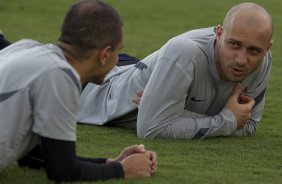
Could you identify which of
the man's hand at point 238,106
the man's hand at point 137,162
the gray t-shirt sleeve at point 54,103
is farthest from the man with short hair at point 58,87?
the man's hand at point 238,106

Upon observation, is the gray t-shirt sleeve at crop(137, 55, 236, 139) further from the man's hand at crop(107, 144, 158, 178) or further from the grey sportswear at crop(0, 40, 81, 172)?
the grey sportswear at crop(0, 40, 81, 172)

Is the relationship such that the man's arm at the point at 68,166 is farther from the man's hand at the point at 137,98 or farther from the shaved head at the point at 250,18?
the man's hand at the point at 137,98

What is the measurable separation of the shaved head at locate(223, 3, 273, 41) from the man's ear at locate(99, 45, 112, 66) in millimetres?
1680

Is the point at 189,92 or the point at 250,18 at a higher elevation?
the point at 250,18

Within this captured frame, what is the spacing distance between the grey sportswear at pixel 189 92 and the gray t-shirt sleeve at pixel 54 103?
6.27ft

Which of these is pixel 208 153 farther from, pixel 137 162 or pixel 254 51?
pixel 137 162

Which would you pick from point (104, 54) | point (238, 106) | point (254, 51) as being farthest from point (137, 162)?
point (238, 106)

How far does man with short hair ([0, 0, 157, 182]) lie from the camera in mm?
5078

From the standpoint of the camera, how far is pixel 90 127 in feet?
25.3

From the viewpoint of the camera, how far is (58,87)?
16.6 ft

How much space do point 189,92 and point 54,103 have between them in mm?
2186

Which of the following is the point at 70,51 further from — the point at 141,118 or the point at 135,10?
the point at 135,10

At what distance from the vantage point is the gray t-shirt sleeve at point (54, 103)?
506 cm

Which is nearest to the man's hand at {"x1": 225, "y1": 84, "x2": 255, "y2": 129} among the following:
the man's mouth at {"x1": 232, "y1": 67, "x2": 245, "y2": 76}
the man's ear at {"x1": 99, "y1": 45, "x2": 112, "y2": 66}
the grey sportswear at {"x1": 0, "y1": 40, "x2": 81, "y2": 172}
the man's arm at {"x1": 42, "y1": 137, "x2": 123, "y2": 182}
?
the man's mouth at {"x1": 232, "y1": 67, "x2": 245, "y2": 76}
